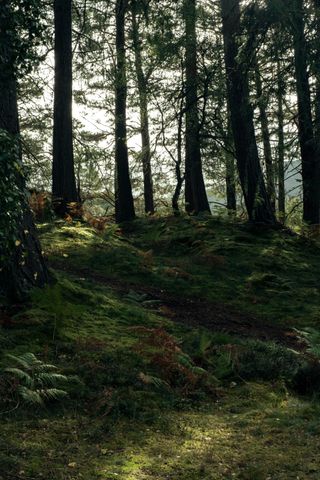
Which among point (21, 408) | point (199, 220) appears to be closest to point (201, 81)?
point (199, 220)

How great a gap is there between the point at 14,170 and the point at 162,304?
16.7 feet

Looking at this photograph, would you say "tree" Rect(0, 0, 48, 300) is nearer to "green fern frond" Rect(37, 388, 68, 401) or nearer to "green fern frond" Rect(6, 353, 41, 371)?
"green fern frond" Rect(6, 353, 41, 371)

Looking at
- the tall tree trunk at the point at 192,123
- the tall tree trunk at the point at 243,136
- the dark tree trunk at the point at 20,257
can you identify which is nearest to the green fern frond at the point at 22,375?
the dark tree trunk at the point at 20,257

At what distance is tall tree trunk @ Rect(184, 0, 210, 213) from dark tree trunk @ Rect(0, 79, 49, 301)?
334 inches

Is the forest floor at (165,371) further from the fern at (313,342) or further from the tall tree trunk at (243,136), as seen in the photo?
the tall tree trunk at (243,136)

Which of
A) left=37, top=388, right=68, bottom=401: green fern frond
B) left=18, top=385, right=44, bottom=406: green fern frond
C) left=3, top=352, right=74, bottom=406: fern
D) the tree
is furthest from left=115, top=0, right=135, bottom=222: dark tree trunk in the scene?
left=18, top=385, right=44, bottom=406: green fern frond

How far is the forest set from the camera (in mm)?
4840

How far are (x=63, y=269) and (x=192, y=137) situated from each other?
835 cm

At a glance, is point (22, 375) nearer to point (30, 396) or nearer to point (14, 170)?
point (30, 396)

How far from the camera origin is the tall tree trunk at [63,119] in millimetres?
14906

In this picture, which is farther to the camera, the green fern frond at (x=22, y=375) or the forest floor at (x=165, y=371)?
the green fern frond at (x=22, y=375)

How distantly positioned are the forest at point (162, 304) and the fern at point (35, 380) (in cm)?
2

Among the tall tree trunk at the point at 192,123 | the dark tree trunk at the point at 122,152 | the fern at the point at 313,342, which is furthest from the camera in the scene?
the dark tree trunk at the point at 122,152

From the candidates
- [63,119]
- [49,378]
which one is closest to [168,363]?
[49,378]
